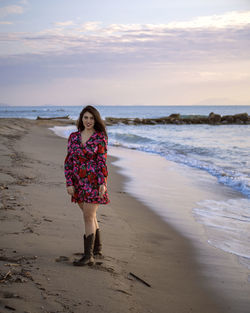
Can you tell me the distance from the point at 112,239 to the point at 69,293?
1.74 meters

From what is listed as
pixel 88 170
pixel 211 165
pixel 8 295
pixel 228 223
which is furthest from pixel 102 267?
pixel 211 165

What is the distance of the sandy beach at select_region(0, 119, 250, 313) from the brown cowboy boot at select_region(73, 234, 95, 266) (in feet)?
0.25

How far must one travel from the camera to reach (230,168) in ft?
41.3

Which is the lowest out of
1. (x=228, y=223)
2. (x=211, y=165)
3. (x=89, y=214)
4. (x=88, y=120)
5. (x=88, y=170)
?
(x=228, y=223)

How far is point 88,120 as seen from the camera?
12.6 feet

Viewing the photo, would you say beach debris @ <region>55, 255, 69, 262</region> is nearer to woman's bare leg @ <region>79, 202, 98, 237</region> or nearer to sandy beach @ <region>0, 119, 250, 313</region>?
sandy beach @ <region>0, 119, 250, 313</region>

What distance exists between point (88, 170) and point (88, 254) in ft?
2.97

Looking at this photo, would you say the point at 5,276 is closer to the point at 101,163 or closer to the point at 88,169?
the point at 88,169

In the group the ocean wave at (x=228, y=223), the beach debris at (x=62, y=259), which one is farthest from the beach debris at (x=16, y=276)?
the ocean wave at (x=228, y=223)

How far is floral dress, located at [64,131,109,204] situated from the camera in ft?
12.3

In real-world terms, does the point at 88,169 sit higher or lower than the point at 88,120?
lower

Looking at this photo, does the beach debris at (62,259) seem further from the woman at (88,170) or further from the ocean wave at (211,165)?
the ocean wave at (211,165)

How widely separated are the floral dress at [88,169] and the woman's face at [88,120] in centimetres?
13

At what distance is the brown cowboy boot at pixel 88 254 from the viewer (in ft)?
12.1
